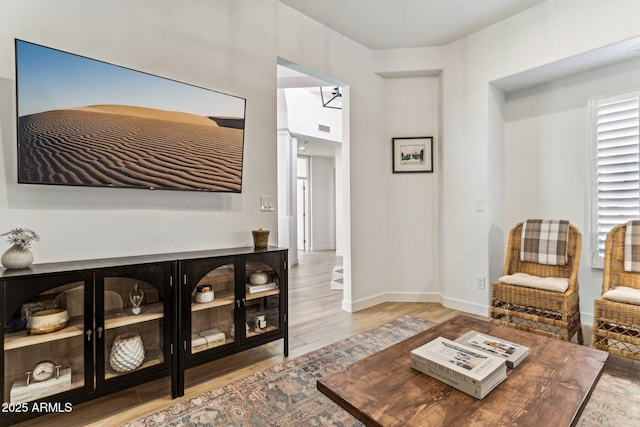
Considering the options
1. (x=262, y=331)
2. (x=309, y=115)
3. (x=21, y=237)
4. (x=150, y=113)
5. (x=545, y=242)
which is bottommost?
(x=262, y=331)

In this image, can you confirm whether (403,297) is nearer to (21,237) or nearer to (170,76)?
(170,76)

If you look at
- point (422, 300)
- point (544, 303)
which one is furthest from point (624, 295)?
point (422, 300)

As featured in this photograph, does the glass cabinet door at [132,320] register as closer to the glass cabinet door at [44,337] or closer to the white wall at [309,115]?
the glass cabinet door at [44,337]

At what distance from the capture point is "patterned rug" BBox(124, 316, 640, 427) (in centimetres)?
163

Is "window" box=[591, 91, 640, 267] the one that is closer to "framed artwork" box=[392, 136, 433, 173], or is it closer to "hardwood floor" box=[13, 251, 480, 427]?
"framed artwork" box=[392, 136, 433, 173]

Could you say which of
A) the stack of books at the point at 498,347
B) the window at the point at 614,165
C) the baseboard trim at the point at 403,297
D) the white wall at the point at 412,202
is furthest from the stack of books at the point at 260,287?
the window at the point at 614,165

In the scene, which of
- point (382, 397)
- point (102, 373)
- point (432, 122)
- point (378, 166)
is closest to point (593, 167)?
point (432, 122)

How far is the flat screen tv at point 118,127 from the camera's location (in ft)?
5.36

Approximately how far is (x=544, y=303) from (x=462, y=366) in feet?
5.75

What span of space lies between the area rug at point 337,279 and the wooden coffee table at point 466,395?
303cm

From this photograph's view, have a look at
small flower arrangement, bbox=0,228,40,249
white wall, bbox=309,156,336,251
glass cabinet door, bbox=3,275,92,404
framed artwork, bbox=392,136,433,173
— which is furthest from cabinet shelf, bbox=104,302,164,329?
white wall, bbox=309,156,336,251

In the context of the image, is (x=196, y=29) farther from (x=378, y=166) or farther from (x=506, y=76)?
(x=506, y=76)

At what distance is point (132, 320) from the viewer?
177 centimetres

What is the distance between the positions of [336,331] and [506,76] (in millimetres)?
2981
